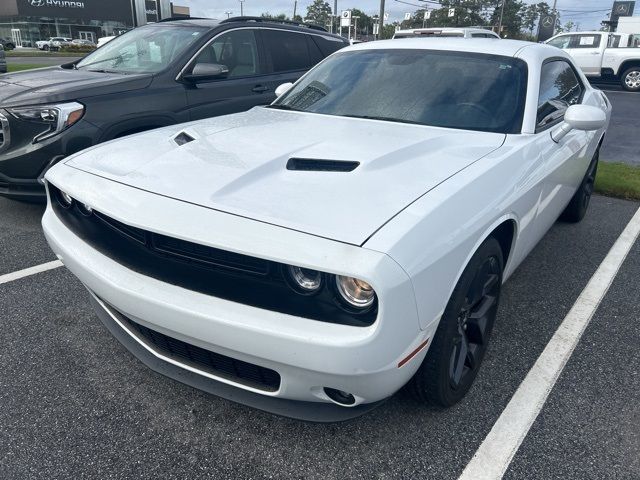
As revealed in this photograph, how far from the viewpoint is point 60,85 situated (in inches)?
167

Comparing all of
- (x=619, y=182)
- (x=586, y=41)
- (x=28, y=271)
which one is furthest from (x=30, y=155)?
(x=586, y=41)

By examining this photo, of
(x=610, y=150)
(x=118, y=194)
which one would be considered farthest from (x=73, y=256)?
(x=610, y=150)

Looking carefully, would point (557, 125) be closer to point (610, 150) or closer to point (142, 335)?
point (142, 335)

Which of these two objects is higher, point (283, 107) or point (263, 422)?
point (283, 107)

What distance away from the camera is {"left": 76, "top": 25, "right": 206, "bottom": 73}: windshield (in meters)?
4.86

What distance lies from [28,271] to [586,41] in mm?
17884

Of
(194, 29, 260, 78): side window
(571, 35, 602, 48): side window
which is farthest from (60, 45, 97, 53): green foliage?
(194, 29, 260, 78): side window

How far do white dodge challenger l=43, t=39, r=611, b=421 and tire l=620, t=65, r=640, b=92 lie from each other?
1642 cm

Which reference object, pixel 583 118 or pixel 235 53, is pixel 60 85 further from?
pixel 583 118

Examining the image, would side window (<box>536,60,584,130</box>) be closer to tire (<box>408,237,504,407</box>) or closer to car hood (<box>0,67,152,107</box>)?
tire (<box>408,237,504,407</box>)

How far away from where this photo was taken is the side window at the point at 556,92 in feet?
9.91

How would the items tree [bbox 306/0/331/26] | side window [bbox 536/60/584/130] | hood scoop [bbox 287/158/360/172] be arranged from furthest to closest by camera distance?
1. tree [bbox 306/0/331/26]
2. side window [bbox 536/60/584/130]
3. hood scoop [bbox 287/158/360/172]

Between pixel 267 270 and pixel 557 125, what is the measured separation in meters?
2.25

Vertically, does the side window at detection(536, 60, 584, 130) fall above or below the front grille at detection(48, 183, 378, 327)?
above
